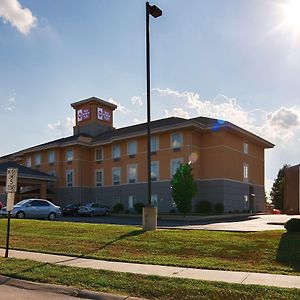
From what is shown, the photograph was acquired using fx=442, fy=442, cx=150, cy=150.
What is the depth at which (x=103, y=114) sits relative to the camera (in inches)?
2446

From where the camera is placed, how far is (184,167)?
38.9 m

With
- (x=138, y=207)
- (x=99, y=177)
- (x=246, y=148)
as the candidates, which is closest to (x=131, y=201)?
(x=138, y=207)

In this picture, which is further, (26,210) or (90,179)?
(90,179)

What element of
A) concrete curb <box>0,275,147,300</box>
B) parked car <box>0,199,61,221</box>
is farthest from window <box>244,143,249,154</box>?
concrete curb <box>0,275,147,300</box>

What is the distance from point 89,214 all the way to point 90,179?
1277 cm

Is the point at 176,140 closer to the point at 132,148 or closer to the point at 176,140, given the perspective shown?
the point at 176,140

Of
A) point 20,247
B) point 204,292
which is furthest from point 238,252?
point 20,247

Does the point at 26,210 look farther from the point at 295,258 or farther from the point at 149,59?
the point at 295,258

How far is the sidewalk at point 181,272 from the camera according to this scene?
28.6 feet

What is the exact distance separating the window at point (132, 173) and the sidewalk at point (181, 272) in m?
37.6

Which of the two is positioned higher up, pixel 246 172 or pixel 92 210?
pixel 246 172

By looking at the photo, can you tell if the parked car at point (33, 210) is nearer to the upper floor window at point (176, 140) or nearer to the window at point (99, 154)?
the upper floor window at point (176, 140)

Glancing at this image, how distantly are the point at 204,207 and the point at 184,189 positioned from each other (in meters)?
5.83

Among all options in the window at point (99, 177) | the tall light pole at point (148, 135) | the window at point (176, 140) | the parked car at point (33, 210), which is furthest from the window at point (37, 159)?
the tall light pole at point (148, 135)
